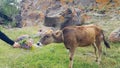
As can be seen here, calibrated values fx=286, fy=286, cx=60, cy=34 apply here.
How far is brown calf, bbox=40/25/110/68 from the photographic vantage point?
9.26m

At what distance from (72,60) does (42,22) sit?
328 inches

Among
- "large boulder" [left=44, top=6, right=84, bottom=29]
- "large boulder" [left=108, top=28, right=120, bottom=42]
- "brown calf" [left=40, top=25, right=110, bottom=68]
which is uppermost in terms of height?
"brown calf" [left=40, top=25, right=110, bottom=68]

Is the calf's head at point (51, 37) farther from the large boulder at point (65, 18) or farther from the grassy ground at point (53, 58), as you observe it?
the large boulder at point (65, 18)

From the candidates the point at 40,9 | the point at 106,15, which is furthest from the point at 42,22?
the point at 106,15

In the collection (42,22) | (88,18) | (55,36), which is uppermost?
(55,36)

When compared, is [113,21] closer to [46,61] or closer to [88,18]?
[88,18]

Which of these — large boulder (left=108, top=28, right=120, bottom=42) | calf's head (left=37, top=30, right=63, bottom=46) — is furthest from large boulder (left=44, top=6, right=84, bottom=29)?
calf's head (left=37, top=30, right=63, bottom=46)

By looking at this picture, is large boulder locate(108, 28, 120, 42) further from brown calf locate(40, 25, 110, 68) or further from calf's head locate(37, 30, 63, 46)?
calf's head locate(37, 30, 63, 46)

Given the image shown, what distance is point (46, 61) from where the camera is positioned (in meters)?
9.59

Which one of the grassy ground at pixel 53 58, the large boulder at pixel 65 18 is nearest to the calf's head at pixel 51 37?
the grassy ground at pixel 53 58

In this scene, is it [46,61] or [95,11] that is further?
[95,11]

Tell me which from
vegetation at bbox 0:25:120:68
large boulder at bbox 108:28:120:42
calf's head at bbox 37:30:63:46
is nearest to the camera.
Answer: calf's head at bbox 37:30:63:46

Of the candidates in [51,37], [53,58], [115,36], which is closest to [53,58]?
[53,58]

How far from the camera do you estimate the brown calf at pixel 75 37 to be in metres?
9.26
